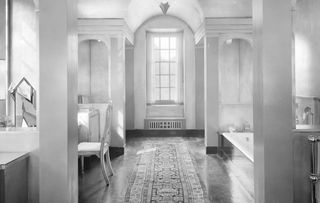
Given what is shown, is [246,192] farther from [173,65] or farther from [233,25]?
[173,65]

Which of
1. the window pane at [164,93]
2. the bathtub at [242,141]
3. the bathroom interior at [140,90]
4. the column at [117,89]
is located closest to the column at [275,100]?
the bathroom interior at [140,90]

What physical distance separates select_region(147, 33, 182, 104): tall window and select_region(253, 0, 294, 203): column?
8.56 meters

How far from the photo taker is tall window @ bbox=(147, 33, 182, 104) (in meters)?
11.7

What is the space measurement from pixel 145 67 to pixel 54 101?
851 centimetres

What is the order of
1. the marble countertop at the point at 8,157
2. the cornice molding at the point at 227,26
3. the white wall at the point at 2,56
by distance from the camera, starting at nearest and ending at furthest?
the marble countertop at the point at 8,157 < the white wall at the point at 2,56 < the cornice molding at the point at 227,26

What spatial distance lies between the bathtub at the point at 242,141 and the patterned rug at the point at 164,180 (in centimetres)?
94

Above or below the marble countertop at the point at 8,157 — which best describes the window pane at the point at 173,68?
above

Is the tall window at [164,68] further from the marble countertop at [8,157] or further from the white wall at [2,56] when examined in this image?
the marble countertop at [8,157]

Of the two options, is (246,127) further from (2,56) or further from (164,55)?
(2,56)

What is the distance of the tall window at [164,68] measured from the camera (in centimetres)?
1170

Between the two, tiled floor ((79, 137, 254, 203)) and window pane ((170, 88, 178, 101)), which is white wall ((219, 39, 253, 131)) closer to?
tiled floor ((79, 137, 254, 203))

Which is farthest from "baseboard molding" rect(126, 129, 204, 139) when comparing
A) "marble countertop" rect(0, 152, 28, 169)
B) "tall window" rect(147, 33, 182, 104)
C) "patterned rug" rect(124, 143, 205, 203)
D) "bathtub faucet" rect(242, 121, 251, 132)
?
"marble countertop" rect(0, 152, 28, 169)

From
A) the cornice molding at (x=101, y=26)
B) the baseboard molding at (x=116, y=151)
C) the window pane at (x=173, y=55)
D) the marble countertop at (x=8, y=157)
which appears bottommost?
the baseboard molding at (x=116, y=151)

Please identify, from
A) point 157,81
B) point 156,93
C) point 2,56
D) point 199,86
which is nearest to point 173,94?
point 156,93
